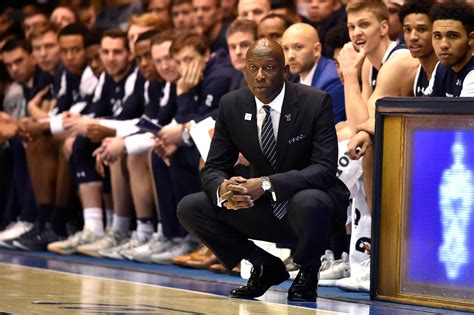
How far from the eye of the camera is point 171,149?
8.16 meters

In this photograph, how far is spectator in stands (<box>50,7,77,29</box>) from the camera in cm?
1119

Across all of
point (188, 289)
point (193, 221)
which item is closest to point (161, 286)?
point (188, 289)

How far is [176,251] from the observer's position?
829 cm

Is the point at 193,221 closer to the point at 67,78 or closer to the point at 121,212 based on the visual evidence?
the point at 121,212

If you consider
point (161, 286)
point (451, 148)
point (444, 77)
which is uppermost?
point (444, 77)

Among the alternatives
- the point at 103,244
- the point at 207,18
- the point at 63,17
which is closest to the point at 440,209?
the point at 103,244

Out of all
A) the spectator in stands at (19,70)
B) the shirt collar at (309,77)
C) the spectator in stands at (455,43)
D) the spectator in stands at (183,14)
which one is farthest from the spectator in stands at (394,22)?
the spectator in stands at (19,70)

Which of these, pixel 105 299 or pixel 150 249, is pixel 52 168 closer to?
pixel 150 249

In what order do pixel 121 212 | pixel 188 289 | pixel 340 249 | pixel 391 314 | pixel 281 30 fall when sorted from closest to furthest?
pixel 391 314, pixel 188 289, pixel 340 249, pixel 281 30, pixel 121 212

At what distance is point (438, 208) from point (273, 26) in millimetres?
2611

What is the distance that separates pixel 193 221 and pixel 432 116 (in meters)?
1.30

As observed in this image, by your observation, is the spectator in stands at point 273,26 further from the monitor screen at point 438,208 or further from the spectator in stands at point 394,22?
the monitor screen at point 438,208

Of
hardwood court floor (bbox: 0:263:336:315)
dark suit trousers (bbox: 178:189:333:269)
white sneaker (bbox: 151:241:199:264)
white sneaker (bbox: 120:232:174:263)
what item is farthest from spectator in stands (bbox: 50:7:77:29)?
dark suit trousers (bbox: 178:189:333:269)

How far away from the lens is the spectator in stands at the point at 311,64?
24.3 ft
